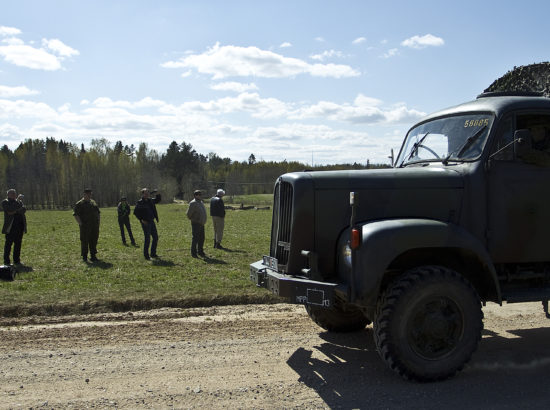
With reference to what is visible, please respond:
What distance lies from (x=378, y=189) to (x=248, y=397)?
2.36 m

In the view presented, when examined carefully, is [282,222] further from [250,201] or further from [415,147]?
[250,201]

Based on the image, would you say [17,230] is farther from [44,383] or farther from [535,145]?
[535,145]

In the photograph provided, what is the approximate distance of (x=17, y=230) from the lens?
12.8m

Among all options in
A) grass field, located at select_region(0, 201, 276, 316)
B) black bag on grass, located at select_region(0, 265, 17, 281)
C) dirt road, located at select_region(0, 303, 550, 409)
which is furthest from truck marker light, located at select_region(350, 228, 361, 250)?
black bag on grass, located at select_region(0, 265, 17, 281)

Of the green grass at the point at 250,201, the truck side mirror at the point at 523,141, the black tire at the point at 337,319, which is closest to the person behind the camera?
the truck side mirror at the point at 523,141

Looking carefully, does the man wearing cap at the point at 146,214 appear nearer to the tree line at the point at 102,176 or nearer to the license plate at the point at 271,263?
the license plate at the point at 271,263

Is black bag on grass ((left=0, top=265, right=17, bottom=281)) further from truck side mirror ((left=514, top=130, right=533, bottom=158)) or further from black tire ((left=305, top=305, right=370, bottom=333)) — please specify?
truck side mirror ((left=514, top=130, right=533, bottom=158))

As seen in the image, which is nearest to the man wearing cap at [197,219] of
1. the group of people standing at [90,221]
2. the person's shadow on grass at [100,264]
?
the group of people standing at [90,221]

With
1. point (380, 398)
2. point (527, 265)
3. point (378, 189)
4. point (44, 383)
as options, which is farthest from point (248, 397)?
point (527, 265)

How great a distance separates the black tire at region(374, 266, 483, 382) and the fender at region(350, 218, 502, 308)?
229mm

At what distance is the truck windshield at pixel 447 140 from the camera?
543 cm

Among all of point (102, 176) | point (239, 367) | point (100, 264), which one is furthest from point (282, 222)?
point (102, 176)

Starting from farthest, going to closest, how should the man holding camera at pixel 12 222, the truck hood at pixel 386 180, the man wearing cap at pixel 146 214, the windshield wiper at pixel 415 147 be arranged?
1. the man wearing cap at pixel 146 214
2. the man holding camera at pixel 12 222
3. the windshield wiper at pixel 415 147
4. the truck hood at pixel 386 180

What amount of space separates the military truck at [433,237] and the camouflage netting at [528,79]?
2608mm
